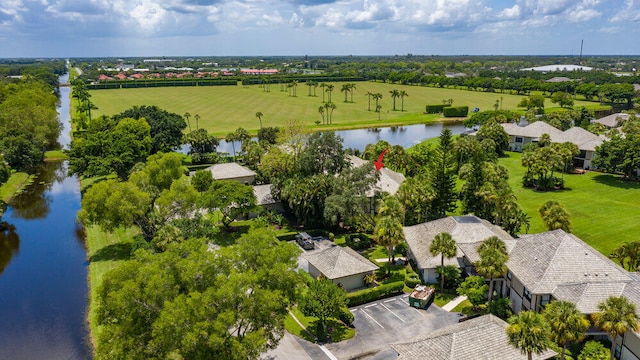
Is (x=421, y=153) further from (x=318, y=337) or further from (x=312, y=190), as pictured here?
(x=318, y=337)

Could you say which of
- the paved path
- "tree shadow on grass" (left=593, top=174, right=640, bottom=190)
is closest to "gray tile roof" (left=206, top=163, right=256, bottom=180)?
the paved path

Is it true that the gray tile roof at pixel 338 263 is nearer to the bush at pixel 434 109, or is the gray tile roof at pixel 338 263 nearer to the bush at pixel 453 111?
the bush at pixel 453 111

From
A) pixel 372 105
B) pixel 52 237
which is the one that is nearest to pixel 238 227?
pixel 52 237

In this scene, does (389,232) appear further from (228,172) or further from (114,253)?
A: (228,172)

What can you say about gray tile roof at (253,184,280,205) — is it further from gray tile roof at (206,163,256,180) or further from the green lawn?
the green lawn

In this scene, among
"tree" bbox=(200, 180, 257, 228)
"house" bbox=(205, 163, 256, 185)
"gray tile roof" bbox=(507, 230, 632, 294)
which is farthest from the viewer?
"house" bbox=(205, 163, 256, 185)
